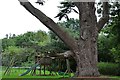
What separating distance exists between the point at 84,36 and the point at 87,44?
240 millimetres

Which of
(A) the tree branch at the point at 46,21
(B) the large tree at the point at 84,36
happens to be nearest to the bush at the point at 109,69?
(B) the large tree at the point at 84,36

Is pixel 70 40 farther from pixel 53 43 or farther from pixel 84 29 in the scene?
pixel 53 43

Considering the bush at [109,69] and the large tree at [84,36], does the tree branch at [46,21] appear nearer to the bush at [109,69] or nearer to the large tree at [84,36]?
the large tree at [84,36]

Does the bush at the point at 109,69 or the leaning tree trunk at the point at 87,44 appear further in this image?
the bush at the point at 109,69

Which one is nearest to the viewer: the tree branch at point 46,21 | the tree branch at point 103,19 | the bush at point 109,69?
the tree branch at point 46,21

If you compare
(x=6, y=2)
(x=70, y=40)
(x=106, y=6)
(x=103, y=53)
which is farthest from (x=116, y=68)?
(x=6, y=2)

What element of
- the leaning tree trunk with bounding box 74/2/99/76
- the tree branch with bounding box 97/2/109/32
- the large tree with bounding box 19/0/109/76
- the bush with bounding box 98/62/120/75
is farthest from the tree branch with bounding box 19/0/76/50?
the bush with bounding box 98/62/120/75

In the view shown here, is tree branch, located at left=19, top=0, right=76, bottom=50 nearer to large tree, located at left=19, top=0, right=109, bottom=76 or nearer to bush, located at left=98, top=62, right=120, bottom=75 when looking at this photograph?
large tree, located at left=19, top=0, right=109, bottom=76

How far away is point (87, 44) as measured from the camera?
7309 mm

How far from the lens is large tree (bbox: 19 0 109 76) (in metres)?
7.25

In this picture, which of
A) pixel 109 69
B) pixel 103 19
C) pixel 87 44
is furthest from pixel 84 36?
pixel 109 69

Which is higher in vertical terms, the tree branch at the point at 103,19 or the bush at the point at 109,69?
the tree branch at the point at 103,19

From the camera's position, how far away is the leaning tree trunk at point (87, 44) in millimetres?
7258

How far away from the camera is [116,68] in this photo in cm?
1378
